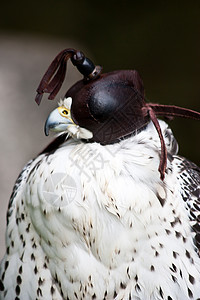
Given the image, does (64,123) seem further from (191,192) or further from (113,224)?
(191,192)

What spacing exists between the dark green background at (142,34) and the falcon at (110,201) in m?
2.05

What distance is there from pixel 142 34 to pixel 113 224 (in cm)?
236

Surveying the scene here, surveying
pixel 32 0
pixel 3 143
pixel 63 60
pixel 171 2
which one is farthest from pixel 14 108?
pixel 63 60

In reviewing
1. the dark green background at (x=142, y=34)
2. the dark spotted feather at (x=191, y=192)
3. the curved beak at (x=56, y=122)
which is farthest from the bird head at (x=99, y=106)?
the dark green background at (x=142, y=34)

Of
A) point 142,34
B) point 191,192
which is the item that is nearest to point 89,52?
point 142,34

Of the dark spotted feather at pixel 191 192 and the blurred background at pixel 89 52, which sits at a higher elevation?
the blurred background at pixel 89 52

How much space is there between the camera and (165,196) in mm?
1583

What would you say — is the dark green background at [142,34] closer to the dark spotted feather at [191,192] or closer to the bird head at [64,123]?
the dark spotted feather at [191,192]

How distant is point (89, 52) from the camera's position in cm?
391

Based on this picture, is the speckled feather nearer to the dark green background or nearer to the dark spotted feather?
the dark spotted feather

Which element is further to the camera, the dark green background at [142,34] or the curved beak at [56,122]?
the dark green background at [142,34]

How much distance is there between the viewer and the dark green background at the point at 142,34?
11.6 ft

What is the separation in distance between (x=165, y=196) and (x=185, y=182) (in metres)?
0.11

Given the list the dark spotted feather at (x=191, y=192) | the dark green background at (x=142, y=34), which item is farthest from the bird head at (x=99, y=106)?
the dark green background at (x=142, y=34)
